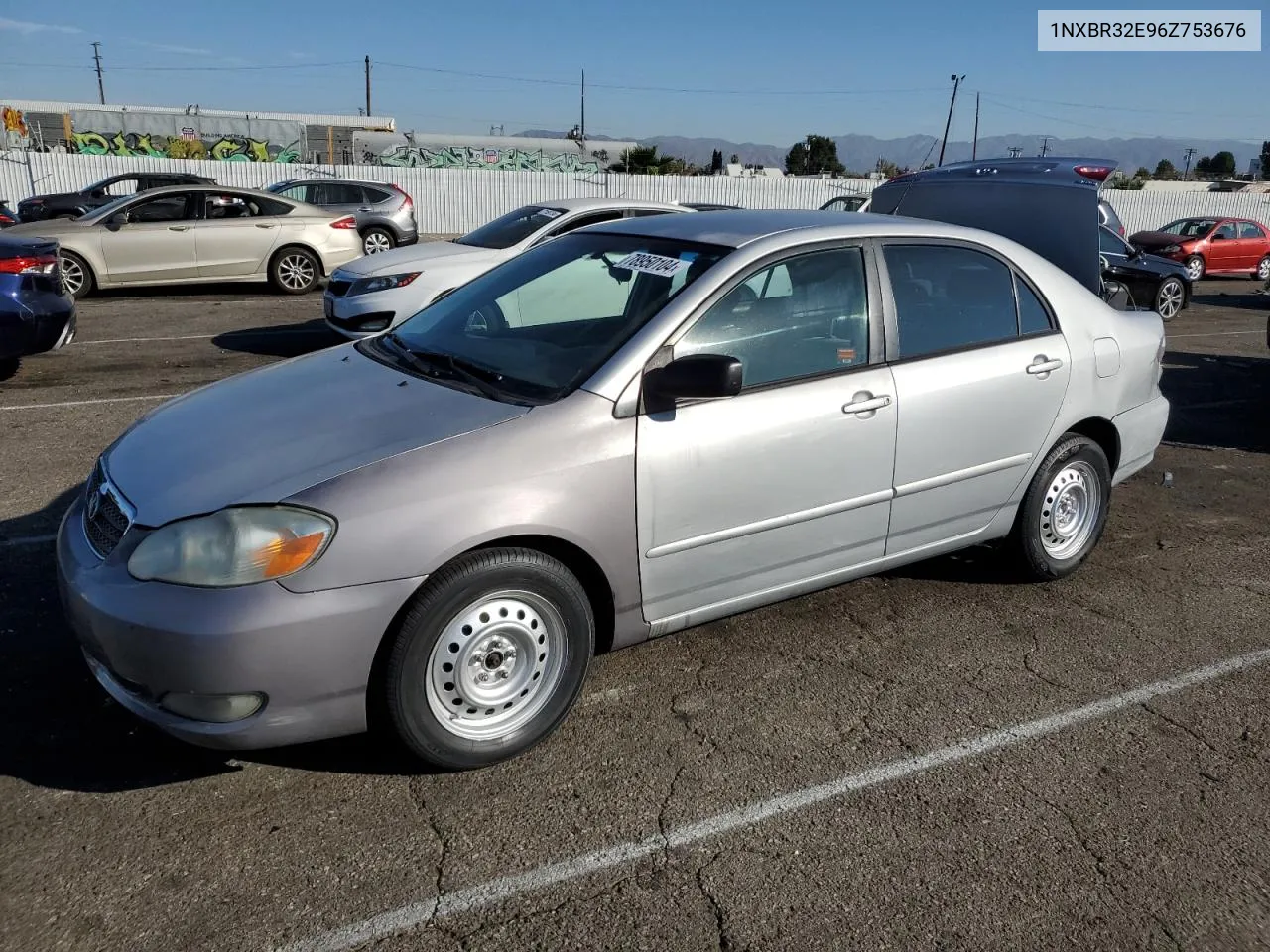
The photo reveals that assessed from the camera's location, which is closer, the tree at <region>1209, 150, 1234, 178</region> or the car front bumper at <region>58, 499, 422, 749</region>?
the car front bumper at <region>58, 499, 422, 749</region>

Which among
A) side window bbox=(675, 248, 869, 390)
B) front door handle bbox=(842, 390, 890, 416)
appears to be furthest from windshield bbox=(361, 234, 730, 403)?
front door handle bbox=(842, 390, 890, 416)

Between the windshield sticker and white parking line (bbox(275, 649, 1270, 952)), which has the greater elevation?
the windshield sticker

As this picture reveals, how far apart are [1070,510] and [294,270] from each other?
37.7ft

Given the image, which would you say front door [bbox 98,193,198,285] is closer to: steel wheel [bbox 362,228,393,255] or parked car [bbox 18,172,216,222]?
steel wheel [bbox 362,228,393,255]

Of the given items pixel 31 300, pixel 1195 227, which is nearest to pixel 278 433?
pixel 31 300

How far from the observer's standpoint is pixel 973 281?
14.3 feet

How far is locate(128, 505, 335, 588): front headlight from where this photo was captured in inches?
108

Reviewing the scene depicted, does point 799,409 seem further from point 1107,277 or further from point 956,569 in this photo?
point 1107,277

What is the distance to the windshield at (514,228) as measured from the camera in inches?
383

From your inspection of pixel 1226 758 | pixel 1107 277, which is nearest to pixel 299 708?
pixel 1226 758

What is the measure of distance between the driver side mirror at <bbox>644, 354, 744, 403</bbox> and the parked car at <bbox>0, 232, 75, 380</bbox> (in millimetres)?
6372

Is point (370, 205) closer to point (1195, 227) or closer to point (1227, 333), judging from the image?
point (1227, 333)

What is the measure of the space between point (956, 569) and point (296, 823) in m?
3.29

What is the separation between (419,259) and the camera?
928cm
